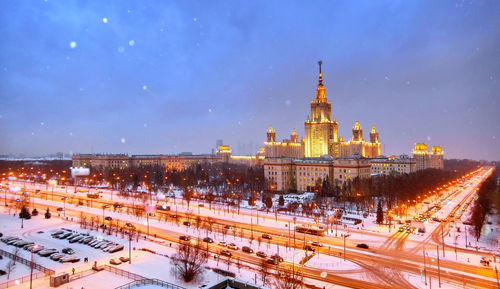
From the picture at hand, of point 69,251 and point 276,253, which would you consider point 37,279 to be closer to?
point 69,251

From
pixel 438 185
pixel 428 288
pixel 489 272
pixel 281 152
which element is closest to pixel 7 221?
pixel 428 288

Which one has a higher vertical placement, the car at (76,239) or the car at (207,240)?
the car at (76,239)

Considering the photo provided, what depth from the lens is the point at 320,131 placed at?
104312 millimetres

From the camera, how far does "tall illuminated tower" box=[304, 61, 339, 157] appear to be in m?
103

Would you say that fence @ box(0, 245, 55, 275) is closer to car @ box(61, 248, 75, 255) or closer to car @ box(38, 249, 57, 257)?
car @ box(38, 249, 57, 257)

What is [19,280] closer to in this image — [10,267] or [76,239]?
[10,267]

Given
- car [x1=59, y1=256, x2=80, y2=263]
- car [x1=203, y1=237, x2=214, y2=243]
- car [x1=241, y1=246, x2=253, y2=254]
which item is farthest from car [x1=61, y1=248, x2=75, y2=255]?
car [x1=241, y1=246, x2=253, y2=254]

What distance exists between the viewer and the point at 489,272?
2316cm

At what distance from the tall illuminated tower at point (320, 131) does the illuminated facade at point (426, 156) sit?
2867 centimetres

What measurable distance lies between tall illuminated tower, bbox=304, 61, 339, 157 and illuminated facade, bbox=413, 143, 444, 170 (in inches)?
1129

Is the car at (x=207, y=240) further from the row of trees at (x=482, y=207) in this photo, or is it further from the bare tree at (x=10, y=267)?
the row of trees at (x=482, y=207)

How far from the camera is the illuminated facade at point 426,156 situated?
362ft

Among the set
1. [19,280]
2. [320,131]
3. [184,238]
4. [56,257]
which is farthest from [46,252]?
[320,131]

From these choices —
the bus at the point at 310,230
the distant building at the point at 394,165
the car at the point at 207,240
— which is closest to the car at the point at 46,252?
the car at the point at 207,240
